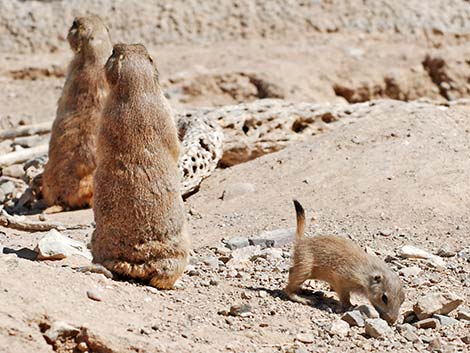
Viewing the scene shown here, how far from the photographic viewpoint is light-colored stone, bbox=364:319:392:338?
21.5 feet

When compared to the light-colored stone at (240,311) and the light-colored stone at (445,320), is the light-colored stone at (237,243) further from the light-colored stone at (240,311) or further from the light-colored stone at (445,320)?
the light-colored stone at (445,320)

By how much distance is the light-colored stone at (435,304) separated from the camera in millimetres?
6859

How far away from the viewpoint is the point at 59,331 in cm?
561

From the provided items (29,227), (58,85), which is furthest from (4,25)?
(29,227)

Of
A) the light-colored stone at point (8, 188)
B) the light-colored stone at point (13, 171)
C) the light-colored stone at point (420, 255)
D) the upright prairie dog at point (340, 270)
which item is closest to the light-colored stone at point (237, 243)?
the upright prairie dog at point (340, 270)

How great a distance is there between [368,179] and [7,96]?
727cm

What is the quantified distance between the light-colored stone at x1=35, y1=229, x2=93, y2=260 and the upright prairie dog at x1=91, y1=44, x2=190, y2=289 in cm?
42

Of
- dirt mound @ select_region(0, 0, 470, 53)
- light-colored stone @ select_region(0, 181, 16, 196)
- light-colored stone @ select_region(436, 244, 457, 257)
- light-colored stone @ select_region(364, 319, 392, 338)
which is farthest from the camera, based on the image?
dirt mound @ select_region(0, 0, 470, 53)

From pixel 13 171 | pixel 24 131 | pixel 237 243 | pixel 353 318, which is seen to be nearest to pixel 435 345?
pixel 353 318

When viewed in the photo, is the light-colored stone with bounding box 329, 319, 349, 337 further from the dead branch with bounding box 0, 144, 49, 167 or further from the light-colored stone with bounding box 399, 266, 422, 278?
the dead branch with bounding box 0, 144, 49, 167

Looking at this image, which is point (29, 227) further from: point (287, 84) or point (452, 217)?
point (287, 84)

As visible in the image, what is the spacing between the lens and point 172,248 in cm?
682

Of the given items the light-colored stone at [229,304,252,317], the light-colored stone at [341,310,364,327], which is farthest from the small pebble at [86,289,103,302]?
the light-colored stone at [341,310,364,327]

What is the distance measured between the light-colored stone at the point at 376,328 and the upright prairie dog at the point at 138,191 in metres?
1.28
